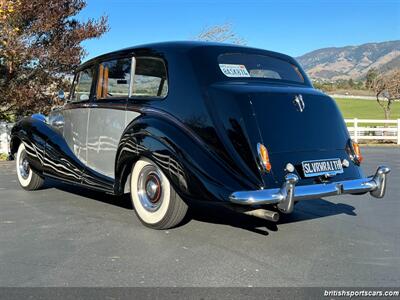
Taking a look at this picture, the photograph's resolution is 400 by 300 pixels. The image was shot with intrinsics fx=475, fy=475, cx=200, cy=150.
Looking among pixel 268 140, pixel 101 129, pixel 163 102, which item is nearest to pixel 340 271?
pixel 268 140

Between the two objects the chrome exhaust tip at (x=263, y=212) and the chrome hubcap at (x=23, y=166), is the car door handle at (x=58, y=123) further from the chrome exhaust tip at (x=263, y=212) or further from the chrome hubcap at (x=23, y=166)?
the chrome exhaust tip at (x=263, y=212)

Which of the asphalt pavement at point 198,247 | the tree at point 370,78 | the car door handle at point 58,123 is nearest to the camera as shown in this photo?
the asphalt pavement at point 198,247

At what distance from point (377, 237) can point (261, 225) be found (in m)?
1.19

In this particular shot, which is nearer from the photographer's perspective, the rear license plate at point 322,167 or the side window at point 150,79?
the rear license plate at point 322,167

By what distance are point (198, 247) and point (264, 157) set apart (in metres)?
1.02

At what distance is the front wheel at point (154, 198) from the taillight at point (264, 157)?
0.95 metres

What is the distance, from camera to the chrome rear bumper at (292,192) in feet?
13.2

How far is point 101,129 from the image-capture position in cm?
573

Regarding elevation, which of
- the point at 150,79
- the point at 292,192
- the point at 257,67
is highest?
the point at 257,67

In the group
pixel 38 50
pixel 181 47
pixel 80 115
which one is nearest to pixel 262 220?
pixel 181 47

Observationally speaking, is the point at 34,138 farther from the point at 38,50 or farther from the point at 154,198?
the point at 38,50

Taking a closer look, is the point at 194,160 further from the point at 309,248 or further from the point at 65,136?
the point at 65,136

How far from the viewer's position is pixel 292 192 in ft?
13.3

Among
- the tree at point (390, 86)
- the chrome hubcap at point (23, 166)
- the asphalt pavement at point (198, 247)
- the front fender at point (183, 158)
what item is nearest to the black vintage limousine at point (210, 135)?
the front fender at point (183, 158)
